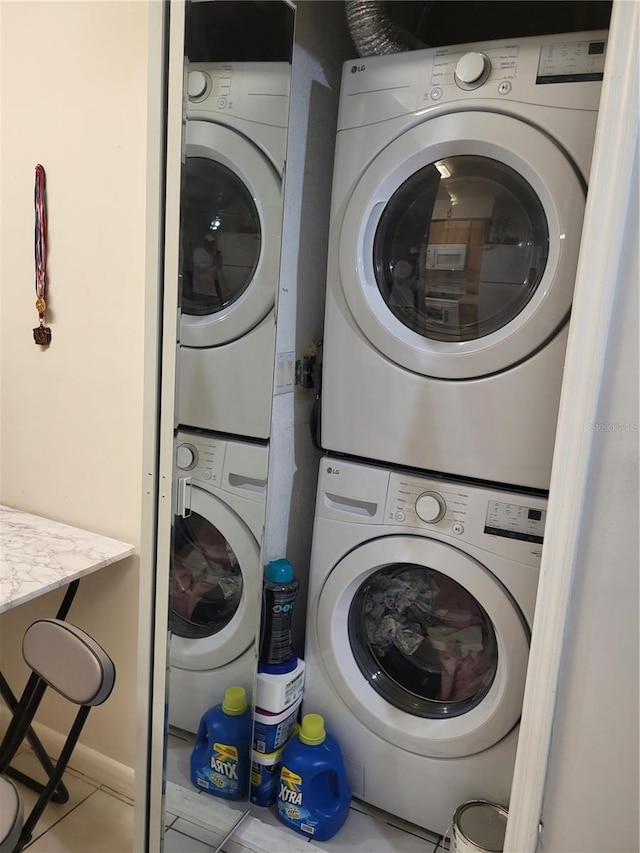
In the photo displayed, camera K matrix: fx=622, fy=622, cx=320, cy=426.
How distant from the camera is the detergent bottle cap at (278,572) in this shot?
1.60 meters

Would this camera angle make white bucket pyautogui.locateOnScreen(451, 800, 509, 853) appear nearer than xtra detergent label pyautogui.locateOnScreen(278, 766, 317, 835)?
Yes

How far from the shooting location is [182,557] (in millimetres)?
1307

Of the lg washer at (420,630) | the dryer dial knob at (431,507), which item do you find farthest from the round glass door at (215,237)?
the dryer dial knob at (431,507)

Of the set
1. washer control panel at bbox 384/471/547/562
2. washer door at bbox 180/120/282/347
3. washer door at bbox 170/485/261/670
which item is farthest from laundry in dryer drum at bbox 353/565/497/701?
washer door at bbox 180/120/282/347

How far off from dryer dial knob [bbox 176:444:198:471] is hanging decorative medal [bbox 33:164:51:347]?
63 cm

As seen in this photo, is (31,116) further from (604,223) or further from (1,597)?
(604,223)

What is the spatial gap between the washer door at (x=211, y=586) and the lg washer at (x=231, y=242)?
209mm

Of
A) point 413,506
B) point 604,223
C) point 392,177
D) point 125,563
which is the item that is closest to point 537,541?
point 413,506

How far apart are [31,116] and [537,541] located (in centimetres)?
160

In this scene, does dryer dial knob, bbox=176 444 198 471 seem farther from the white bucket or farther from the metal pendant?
the white bucket

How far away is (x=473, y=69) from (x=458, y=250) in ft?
1.20

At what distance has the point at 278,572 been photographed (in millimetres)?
1607

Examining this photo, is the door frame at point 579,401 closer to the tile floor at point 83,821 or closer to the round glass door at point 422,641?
the round glass door at point 422,641

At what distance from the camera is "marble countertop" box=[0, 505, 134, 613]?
1.30 m
